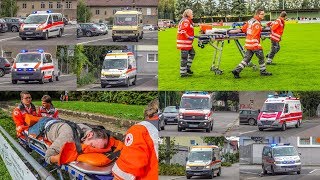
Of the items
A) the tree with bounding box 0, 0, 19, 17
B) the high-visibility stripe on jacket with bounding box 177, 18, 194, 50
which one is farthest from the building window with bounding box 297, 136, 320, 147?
the tree with bounding box 0, 0, 19, 17

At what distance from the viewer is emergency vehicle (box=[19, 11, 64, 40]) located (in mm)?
8758

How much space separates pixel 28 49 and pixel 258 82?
107 inches

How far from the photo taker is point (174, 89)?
825cm

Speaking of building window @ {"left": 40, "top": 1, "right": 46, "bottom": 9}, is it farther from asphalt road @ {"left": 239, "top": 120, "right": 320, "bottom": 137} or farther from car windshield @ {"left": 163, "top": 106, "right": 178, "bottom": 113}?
asphalt road @ {"left": 239, "top": 120, "right": 320, "bottom": 137}

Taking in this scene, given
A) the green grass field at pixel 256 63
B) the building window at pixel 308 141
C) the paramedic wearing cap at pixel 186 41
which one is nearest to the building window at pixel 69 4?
the green grass field at pixel 256 63

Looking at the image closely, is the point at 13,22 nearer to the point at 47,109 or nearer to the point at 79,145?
the point at 47,109

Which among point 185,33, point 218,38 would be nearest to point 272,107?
point 218,38

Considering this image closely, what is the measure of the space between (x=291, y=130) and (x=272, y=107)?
34cm

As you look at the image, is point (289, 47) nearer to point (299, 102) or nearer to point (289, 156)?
point (299, 102)

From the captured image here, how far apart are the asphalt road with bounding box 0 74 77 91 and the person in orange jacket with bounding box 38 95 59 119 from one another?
156 mm

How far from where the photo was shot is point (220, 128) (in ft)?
27.5

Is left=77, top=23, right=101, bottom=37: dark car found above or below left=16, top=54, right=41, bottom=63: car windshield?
above

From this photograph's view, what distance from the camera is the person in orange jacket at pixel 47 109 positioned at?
872cm

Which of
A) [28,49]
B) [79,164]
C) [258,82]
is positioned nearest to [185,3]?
[258,82]
